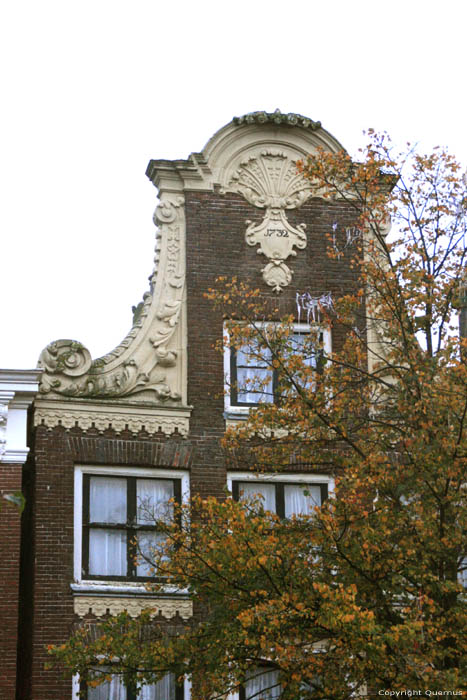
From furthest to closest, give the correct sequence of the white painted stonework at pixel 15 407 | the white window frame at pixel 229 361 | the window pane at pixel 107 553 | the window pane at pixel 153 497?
1. the white window frame at pixel 229 361
2. the window pane at pixel 153 497
3. the window pane at pixel 107 553
4. the white painted stonework at pixel 15 407

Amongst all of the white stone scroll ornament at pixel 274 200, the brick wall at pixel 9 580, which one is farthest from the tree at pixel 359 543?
the white stone scroll ornament at pixel 274 200

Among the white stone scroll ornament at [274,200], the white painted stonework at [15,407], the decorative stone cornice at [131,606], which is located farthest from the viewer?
the white stone scroll ornament at [274,200]

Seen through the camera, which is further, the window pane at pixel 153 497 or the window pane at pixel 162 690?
the window pane at pixel 153 497

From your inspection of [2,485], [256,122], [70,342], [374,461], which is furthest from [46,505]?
[256,122]

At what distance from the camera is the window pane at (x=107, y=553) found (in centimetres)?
2414

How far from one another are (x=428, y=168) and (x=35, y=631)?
9773 mm

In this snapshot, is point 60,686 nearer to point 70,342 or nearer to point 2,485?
point 2,485

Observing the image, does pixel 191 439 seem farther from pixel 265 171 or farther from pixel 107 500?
pixel 265 171

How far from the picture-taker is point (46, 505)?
24.0 metres

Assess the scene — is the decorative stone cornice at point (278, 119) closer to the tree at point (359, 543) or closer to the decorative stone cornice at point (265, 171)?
the decorative stone cornice at point (265, 171)

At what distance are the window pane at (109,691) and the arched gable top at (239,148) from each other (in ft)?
30.0

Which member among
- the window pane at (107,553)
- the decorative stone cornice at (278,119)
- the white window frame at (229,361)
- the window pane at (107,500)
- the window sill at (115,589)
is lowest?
the window sill at (115,589)

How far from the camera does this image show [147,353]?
25.7m

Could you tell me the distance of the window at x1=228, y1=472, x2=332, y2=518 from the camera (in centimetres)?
2527
